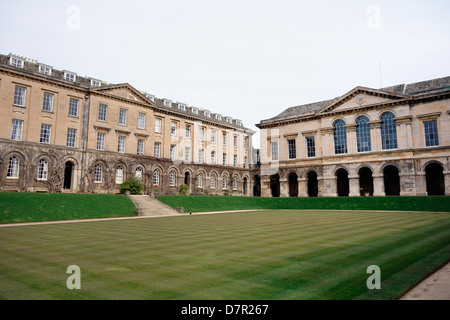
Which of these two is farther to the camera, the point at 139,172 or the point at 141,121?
the point at 141,121

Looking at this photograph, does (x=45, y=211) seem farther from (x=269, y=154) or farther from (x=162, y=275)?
(x=269, y=154)

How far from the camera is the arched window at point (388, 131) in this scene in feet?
142

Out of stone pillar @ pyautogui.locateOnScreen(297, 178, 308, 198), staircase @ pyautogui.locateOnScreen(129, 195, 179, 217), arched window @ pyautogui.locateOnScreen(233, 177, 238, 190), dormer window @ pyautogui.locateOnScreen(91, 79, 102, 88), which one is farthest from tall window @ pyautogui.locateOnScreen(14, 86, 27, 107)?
stone pillar @ pyautogui.locateOnScreen(297, 178, 308, 198)

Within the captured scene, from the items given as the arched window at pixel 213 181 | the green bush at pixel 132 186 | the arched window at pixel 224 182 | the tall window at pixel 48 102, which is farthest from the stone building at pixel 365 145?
the tall window at pixel 48 102

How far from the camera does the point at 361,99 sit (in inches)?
1806

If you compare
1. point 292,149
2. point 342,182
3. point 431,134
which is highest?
point 431,134

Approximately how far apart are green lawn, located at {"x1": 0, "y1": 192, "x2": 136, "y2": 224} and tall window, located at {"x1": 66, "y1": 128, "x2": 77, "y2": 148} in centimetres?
1009

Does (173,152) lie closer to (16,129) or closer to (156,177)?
(156,177)

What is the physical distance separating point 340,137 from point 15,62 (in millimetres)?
44579

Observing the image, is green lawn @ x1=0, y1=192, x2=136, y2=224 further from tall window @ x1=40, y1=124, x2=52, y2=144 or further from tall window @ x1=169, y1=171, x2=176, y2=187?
tall window @ x1=169, y1=171, x2=176, y2=187

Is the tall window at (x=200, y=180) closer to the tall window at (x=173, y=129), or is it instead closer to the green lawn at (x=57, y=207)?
the tall window at (x=173, y=129)

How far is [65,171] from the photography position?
40688 mm

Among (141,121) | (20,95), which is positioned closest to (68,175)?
(20,95)
